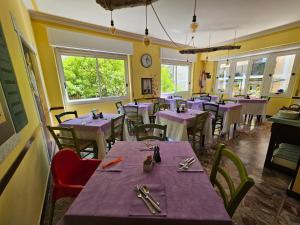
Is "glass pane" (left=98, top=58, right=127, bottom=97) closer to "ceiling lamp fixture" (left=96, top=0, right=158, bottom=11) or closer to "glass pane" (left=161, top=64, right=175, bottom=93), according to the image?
Result: "glass pane" (left=161, top=64, right=175, bottom=93)

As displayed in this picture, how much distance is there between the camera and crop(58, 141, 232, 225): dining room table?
0.71 meters

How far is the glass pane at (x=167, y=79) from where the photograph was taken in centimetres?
575

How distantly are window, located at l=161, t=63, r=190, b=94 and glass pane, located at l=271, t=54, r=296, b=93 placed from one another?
3.10 metres

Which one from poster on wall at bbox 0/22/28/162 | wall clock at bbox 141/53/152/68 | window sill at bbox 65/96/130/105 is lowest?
window sill at bbox 65/96/130/105

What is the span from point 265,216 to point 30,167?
96.2 inches

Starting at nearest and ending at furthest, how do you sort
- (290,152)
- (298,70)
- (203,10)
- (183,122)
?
(290,152) → (183,122) → (203,10) → (298,70)

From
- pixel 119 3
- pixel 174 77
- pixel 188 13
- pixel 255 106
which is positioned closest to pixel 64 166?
pixel 119 3

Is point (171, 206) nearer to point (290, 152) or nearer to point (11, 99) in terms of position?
point (11, 99)

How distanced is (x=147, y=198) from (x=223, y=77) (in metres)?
6.79

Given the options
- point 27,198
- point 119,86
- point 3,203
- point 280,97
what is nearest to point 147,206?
point 3,203

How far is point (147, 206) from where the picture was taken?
2.52 feet

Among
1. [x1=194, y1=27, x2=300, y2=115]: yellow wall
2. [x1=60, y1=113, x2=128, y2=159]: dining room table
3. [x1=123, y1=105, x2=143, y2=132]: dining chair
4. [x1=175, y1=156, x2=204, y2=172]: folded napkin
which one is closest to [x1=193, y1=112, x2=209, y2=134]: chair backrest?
[x1=175, y1=156, x2=204, y2=172]: folded napkin

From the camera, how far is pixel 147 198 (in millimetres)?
815

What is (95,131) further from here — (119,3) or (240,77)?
(240,77)
